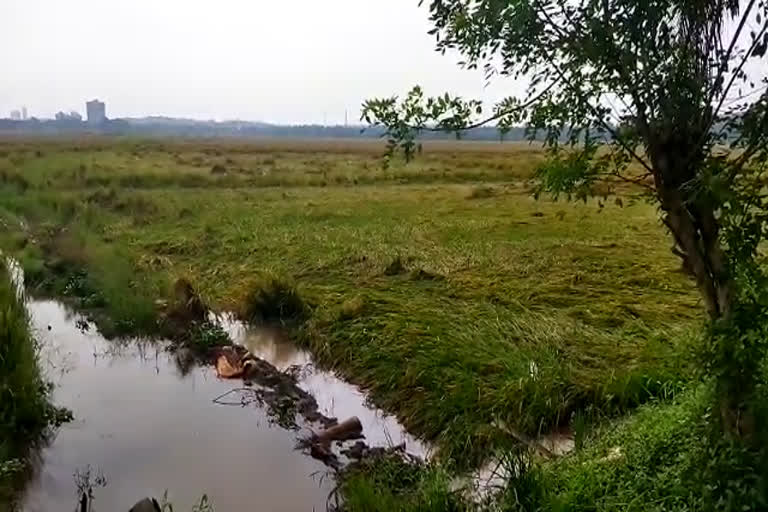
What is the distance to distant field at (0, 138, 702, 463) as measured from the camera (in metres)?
5.52

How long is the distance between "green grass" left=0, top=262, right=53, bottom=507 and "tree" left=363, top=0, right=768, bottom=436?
13.7 feet

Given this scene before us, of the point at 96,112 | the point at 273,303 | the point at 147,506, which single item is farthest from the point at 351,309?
the point at 96,112

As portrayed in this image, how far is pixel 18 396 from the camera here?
5.33 m

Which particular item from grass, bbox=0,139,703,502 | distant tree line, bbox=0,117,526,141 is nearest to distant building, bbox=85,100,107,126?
distant tree line, bbox=0,117,526,141

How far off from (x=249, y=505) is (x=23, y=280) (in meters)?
7.31

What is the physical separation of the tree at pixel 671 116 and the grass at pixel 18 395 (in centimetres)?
418

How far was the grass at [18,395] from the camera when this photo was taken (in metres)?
5.11

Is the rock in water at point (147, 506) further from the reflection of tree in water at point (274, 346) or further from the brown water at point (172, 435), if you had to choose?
the reflection of tree in water at point (274, 346)

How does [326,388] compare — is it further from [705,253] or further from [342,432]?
[705,253]

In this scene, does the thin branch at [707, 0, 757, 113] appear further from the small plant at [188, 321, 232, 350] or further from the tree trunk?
the small plant at [188, 321, 232, 350]

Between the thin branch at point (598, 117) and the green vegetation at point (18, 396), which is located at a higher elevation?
the thin branch at point (598, 117)

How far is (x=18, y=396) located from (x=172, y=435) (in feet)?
4.20

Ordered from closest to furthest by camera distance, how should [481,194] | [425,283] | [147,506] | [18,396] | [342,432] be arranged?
1. [147,506]
2. [18,396]
3. [342,432]
4. [425,283]
5. [481,194]

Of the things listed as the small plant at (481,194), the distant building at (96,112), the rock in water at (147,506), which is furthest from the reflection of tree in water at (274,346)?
the distant building at (96,112)
